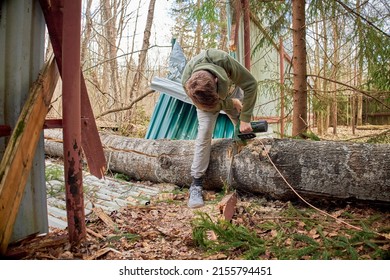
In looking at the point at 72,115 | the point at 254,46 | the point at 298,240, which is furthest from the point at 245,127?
the point at 254,46

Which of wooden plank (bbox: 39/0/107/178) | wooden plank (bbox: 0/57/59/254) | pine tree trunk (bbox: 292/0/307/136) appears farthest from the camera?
pine tree trunk (bbox: 292/0/307/136)

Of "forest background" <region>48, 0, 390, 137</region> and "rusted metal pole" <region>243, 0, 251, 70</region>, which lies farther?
"rusted metal pole" <region>243, 0, 251, 70</region>

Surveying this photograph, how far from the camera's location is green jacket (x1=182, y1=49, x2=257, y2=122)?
170cm

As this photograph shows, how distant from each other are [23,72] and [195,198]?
3.77 feet

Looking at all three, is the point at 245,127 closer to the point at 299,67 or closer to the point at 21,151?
the point at 299,67

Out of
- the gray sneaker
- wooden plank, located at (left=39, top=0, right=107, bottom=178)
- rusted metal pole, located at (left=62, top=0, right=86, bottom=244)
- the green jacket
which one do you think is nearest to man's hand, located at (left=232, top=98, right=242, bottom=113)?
the green jacket

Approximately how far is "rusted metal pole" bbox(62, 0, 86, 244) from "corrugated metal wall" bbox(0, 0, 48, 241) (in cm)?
17

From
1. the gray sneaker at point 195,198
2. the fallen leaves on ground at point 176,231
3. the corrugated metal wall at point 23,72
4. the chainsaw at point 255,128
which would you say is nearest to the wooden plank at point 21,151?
the corrugated metal wall at point 23,72

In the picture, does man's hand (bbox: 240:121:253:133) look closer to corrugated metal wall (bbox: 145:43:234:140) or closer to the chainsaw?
the chainsaw

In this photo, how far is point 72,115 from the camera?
1129 millimetres

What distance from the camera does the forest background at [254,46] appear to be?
7.13 feet

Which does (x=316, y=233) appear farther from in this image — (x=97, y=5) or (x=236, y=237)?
(x=97, y=5)

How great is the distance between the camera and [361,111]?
112 inches
